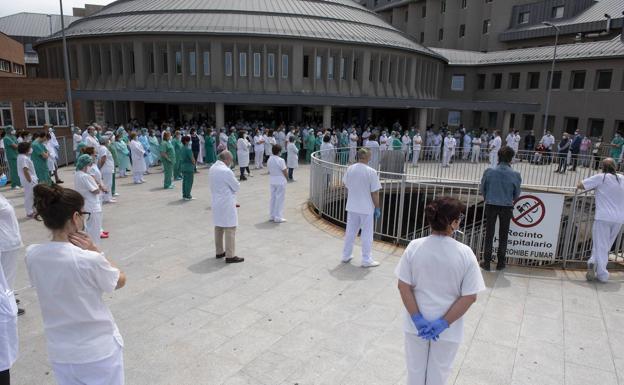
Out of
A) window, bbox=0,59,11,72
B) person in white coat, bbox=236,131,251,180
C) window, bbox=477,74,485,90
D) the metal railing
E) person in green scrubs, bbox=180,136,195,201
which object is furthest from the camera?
window, bbox=0,59,11,72

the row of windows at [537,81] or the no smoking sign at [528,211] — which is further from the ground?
the row of windows at [537,81]

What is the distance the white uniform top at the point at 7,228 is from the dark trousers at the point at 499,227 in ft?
Answer: 21.7

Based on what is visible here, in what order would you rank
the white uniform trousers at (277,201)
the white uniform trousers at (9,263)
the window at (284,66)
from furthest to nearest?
the window at (284,66) < the white uniform trousers at (277,201) < the white uniform trousers at (9,263)

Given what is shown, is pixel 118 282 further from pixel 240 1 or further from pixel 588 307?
pixel 240 1

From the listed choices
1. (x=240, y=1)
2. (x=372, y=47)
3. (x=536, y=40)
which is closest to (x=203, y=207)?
(x=372, y=47)

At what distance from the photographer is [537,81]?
35.1 metres

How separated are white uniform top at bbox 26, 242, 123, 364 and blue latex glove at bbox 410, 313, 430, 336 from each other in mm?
2050

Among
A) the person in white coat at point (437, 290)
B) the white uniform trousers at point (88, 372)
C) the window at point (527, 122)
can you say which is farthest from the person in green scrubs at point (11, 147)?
the window at point (527, 122)

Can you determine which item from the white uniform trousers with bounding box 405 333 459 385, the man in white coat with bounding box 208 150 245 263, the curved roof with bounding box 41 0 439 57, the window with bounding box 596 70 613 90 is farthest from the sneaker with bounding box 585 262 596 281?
the window with bounding box 596 70 613 90

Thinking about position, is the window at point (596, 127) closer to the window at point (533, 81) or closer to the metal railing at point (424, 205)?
the window at point (533, 81)

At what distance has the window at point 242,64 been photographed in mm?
31812

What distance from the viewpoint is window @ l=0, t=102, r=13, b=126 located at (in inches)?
1163

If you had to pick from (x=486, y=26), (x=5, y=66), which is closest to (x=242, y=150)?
(x=486, y=26)

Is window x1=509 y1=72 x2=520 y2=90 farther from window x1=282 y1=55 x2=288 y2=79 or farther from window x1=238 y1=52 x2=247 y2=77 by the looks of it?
window x1=238 y1=52 x2=247 y2=77
